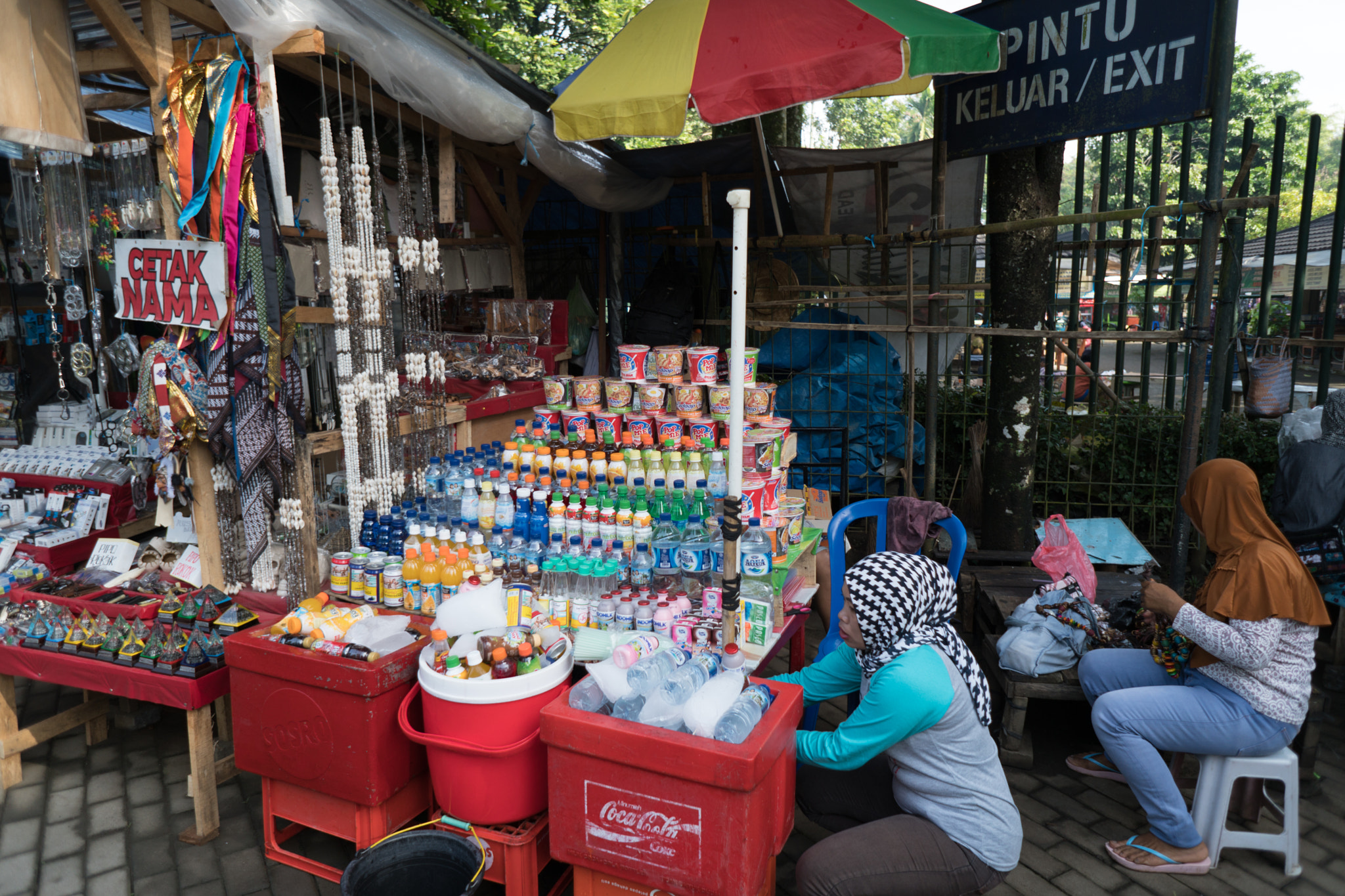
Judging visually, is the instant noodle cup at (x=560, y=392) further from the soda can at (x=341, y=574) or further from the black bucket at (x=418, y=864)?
the black bucket at (x=418, y=864)

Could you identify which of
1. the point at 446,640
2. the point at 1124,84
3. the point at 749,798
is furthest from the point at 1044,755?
the point at 1124,84

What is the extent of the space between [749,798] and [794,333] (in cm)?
547

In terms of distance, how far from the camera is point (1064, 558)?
11.9 ft

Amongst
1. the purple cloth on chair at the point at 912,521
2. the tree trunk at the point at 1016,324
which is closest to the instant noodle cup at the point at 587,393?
the purple cloth on chair at the point at 912,521

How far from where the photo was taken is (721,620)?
9.59ft

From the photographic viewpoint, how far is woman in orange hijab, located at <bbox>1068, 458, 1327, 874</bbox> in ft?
9.20

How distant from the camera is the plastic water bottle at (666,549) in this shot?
10.5ft

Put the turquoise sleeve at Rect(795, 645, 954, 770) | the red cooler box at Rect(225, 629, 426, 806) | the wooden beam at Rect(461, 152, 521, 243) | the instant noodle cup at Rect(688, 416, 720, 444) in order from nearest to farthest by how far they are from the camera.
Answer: the turquoise sleeve at Rect(795, 645, 954, 770)
the red cooler box at Rect(225, 629, 426, 806)
the instant noodle cup at Rect(688, 416, 720, 444)
the wooden beam at Rect(461, 152, 521, 243)

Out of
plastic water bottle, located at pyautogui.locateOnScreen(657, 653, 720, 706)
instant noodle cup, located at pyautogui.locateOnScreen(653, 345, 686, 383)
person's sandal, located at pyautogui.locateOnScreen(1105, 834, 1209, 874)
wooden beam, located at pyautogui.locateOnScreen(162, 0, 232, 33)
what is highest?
wooden beam, located at pyautogui.locateOnScreen(162, 0, 232, 33)

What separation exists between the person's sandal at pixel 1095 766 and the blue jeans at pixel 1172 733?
1.46 ft

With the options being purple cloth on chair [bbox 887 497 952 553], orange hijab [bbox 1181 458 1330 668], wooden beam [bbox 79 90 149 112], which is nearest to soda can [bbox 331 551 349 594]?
purple cloth on chair [bbox 887 497 952 553]

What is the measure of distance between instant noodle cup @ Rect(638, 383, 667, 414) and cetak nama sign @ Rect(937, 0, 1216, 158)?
83.6 inches

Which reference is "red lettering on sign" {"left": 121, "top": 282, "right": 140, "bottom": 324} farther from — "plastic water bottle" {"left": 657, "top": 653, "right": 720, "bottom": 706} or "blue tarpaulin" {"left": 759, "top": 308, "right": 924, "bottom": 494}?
"blue tarpaulin" {"left": 759, "top": 308, "right": 924, "bottom": 494}

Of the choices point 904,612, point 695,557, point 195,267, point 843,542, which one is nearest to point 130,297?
point 195,267
